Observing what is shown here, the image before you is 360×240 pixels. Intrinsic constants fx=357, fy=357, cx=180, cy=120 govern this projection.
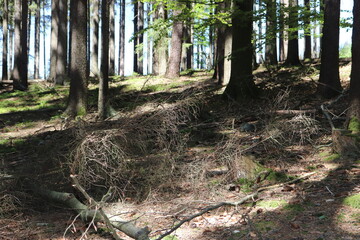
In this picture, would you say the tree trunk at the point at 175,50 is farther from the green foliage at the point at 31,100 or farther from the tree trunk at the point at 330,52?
the tree trunk at the point at 330,52

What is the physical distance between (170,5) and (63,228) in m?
10.3

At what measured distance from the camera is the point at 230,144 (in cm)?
567

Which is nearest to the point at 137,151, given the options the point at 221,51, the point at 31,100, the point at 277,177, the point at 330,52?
the point at 277,177

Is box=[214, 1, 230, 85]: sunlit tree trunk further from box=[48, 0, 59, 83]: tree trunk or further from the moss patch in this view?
box=[48, 0, 59, 83]: tree trunk

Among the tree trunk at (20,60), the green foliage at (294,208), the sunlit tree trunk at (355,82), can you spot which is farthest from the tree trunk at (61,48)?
the green foliage at (294,208)

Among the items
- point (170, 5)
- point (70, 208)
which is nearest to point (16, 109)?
point (170, 5)

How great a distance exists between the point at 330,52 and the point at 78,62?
26.4 feet

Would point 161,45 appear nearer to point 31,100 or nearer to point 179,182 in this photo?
point 31,100

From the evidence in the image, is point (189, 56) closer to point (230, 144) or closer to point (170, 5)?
point (170, 5)

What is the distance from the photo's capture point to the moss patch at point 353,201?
442 centimetres

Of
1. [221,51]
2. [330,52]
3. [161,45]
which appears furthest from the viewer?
[161,45]

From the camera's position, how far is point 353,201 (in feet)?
14.7

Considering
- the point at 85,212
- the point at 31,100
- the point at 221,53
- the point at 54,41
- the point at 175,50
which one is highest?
the point at 54,41

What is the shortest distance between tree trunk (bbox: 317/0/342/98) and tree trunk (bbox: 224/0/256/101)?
2.09 m
